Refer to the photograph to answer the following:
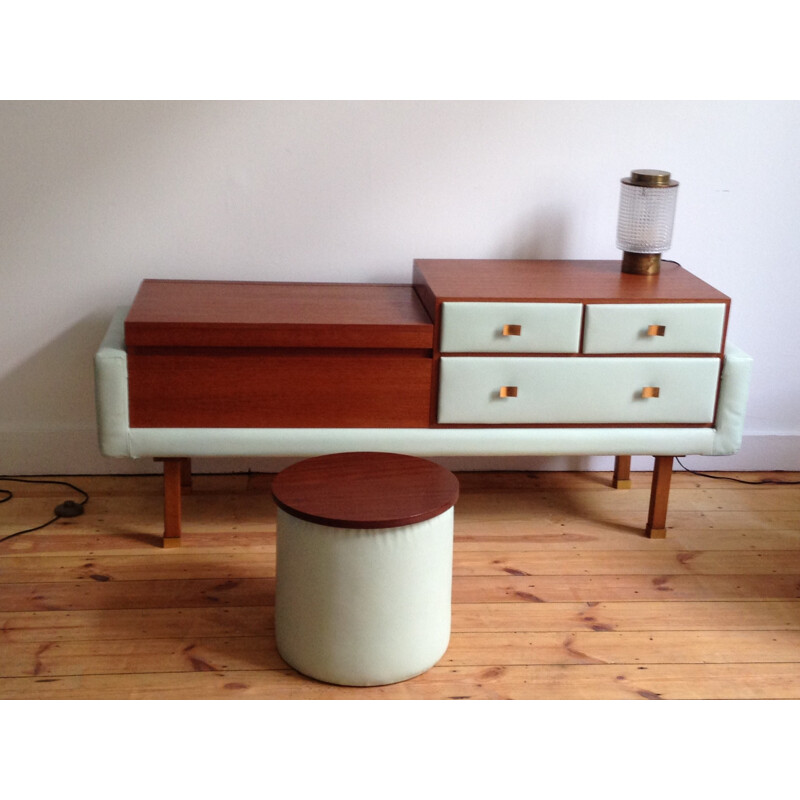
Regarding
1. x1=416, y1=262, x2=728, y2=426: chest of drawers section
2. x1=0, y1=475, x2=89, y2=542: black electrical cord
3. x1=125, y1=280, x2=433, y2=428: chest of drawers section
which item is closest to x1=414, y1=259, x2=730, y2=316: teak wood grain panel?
x1=416, y1=262, x2=728, y2=426: chest of drawers section

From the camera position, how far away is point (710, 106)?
2.97 metres

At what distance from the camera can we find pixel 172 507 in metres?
2.69

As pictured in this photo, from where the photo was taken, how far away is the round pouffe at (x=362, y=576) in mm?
2064

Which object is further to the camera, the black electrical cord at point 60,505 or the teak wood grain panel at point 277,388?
the black electrical cord at point 60,505

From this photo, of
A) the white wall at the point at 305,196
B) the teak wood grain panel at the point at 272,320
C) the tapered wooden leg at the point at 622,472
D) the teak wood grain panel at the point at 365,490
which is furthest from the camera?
the tapered wooden leg at the point at 622,472

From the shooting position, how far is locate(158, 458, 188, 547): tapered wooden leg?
2674 mm

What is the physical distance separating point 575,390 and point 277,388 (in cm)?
73

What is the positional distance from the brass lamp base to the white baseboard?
644 millimetres

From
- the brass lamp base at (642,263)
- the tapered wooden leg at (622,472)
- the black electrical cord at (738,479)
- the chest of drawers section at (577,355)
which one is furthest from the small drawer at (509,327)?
the black electrical cord at (738,479)

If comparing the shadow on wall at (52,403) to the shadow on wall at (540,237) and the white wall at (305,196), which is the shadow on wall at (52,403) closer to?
the white wall at (305,196)

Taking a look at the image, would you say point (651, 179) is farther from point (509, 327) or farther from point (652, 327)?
point (509, 327)

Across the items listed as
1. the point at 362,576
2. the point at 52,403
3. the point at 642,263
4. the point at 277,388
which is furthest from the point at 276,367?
the point at 642,263

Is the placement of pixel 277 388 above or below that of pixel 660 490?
above

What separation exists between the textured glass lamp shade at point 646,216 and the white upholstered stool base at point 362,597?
41.2 inches
